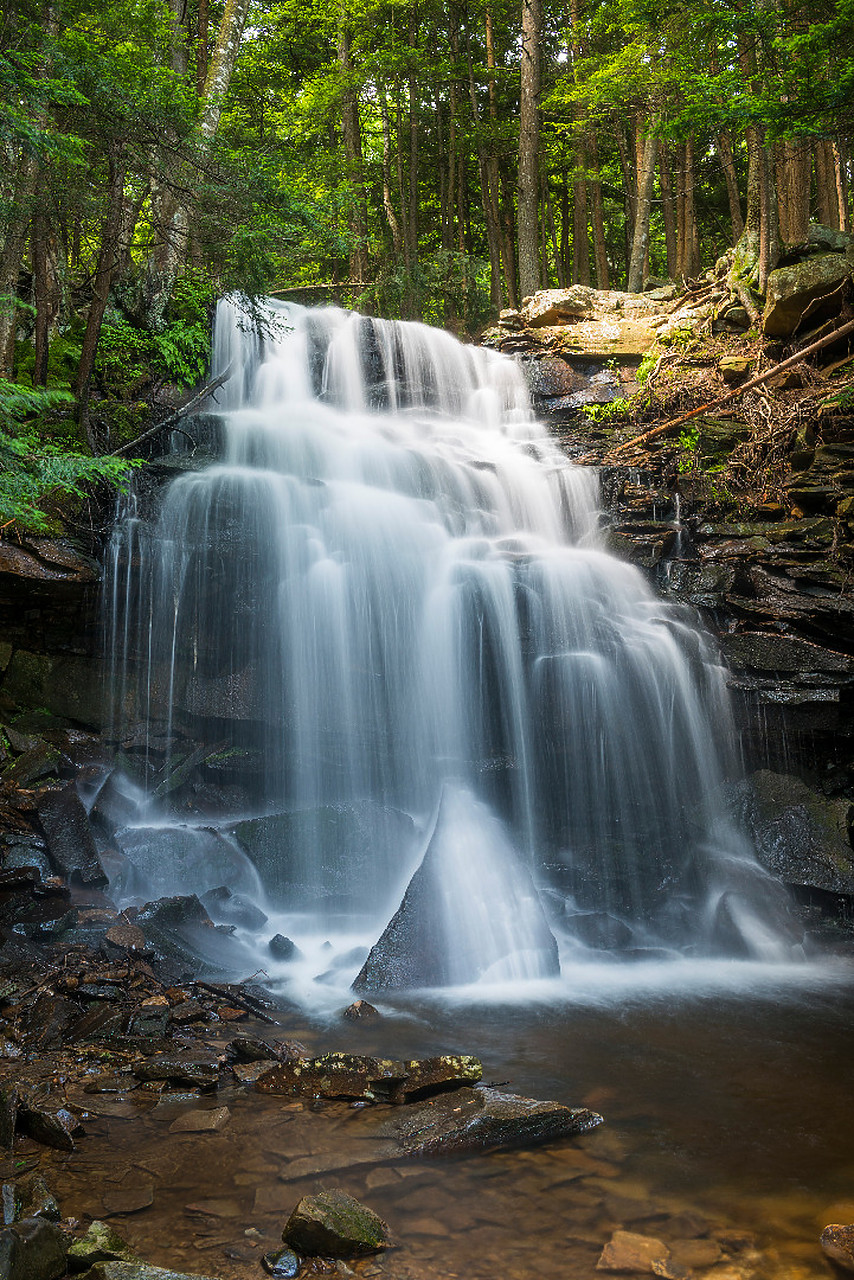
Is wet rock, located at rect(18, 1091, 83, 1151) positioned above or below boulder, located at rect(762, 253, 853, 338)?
below

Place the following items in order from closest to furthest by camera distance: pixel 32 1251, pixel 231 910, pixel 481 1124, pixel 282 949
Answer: pixel 32 1251 < pixel 481 1124 < pixel 282 949 < pixel 231 910

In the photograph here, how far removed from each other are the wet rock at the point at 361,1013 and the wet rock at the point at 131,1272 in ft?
8.83

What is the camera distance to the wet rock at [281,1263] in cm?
258

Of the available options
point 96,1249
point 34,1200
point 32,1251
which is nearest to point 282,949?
point 34,1200

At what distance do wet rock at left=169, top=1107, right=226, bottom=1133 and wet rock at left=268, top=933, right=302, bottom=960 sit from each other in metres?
2.56

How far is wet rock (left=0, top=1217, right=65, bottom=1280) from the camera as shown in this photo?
2219 mm

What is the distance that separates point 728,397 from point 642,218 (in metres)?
8.29

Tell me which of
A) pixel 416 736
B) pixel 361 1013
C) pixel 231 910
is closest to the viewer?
pixel 361 1013

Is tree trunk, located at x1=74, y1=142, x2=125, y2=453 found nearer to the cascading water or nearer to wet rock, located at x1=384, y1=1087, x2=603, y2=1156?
the cascading water

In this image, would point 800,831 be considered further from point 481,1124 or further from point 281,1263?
point 281,1263

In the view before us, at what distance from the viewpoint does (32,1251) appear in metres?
2.28

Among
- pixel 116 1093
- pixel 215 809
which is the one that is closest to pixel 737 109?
pixel 215 809

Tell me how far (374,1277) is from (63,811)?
5091 millimetres

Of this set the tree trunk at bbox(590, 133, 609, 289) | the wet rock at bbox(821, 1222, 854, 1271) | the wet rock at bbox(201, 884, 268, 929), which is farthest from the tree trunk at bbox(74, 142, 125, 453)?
the tree trunk at bbox(590, 133, 609, 289)
